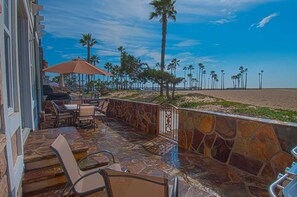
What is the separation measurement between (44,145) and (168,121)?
129 inches

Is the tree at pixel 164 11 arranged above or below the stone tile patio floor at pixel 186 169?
above

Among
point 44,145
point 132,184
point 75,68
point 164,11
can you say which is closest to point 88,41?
point 164,11

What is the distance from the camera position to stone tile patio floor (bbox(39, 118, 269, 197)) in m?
2.88

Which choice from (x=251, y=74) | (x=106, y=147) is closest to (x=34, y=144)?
(x=106, y=147)

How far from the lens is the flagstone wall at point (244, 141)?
123 inches

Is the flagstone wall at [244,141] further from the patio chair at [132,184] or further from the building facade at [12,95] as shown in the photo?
the building facade at [12,95]

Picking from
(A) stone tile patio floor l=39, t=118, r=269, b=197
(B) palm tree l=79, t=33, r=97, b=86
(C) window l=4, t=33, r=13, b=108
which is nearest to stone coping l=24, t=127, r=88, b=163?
(A) stone tile patio floor l=39, t=118, r=269, b=197

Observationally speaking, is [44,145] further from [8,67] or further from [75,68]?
[75,68]

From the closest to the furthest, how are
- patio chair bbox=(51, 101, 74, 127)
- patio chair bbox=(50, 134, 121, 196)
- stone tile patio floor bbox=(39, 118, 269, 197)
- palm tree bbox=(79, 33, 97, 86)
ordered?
patio chair bbox=(50, 134, 121, 196) < stone tile patio floor bbox=(39, 118, 269, 197) < patio chair bbox=(51, 101, 74, 127) < palm tree bbox=(79, 33, 97, 86)

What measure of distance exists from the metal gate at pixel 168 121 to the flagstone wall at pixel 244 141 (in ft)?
2.05

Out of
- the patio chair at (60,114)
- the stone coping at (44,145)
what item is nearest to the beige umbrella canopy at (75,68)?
the patio chair at (60,114)

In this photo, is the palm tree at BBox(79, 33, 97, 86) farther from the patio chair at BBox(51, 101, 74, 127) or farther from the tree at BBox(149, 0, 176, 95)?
the patio chair at BBox(51, 101, 74, 127)

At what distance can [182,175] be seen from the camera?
3.41 meters

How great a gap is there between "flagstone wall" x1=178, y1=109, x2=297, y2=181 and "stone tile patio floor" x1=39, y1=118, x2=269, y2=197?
183mm
